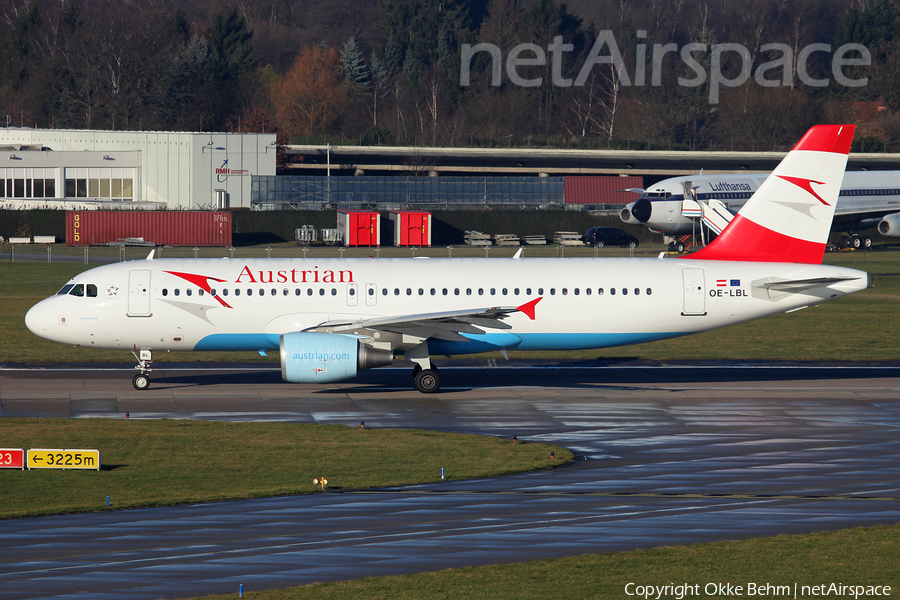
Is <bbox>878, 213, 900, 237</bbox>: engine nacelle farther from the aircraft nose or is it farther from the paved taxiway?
the aircraft nose

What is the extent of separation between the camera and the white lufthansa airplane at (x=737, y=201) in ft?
286

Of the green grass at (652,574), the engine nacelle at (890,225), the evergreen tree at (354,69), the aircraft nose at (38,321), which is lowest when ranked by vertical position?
the green grass at (652,574)

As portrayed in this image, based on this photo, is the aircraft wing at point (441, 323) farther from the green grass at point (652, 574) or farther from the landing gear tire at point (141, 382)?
the green grass at point (652, 574)

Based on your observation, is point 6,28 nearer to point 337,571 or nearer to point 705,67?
point 705,67

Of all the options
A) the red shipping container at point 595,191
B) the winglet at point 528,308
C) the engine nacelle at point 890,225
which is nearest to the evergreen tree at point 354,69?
the red shipping container at point 595,191

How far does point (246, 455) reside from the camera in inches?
921

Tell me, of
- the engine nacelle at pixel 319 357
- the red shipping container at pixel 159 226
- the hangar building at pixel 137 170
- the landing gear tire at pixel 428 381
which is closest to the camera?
the engine nacelle at pixel 319 357

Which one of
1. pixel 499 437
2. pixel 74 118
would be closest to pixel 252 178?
→ pixel 74 118

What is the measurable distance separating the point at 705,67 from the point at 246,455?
167377mm

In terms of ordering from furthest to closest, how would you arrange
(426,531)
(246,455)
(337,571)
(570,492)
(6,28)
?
1. (6,28)
2. (246,455)
3. (570,492)
4. (426,531)
5. (337,571)

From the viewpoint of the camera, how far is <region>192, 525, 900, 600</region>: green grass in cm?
1389

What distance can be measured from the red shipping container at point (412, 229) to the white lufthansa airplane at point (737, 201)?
1992cm

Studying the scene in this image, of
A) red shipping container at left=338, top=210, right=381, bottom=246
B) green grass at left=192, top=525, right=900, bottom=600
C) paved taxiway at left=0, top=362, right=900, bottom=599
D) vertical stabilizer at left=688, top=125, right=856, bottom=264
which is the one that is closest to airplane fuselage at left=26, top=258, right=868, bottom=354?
vertical stabilizer at left=688, top=125, right=856, bottom=264

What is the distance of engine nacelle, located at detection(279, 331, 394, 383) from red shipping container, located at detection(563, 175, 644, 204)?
95526mm
